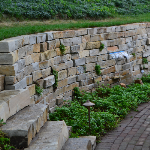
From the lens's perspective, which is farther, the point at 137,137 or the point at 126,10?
the point at 126,10

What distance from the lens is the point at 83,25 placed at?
8.68 metres

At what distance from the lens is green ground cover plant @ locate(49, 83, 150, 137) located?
610 centimetres

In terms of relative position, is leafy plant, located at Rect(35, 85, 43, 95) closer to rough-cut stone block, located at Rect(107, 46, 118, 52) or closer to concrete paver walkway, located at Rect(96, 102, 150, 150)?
concrete paver walkway, located at Rect(96, 102, 150, 150)

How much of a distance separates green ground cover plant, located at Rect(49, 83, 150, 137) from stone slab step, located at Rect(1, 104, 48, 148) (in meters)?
1.30

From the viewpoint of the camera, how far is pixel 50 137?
13.2 feet

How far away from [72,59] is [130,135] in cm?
302

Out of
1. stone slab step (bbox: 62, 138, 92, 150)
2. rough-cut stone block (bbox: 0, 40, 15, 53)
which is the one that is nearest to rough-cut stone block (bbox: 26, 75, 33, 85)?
rough-cut stone block (bbox: 0, 40, 15, 53)

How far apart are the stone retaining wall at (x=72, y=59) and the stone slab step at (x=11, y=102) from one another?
37 centimetres

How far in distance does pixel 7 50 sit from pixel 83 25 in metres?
4.29

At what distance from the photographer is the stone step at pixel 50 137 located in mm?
3756

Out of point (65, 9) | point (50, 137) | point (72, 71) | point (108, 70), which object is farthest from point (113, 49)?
point (50, 137)

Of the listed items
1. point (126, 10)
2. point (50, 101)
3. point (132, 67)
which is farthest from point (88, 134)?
point (126, 10)

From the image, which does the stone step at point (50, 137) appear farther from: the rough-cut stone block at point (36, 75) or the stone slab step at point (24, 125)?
the rough-cut stone block at point (36, 75)

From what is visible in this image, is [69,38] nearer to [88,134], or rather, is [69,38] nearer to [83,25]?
[83,25]
